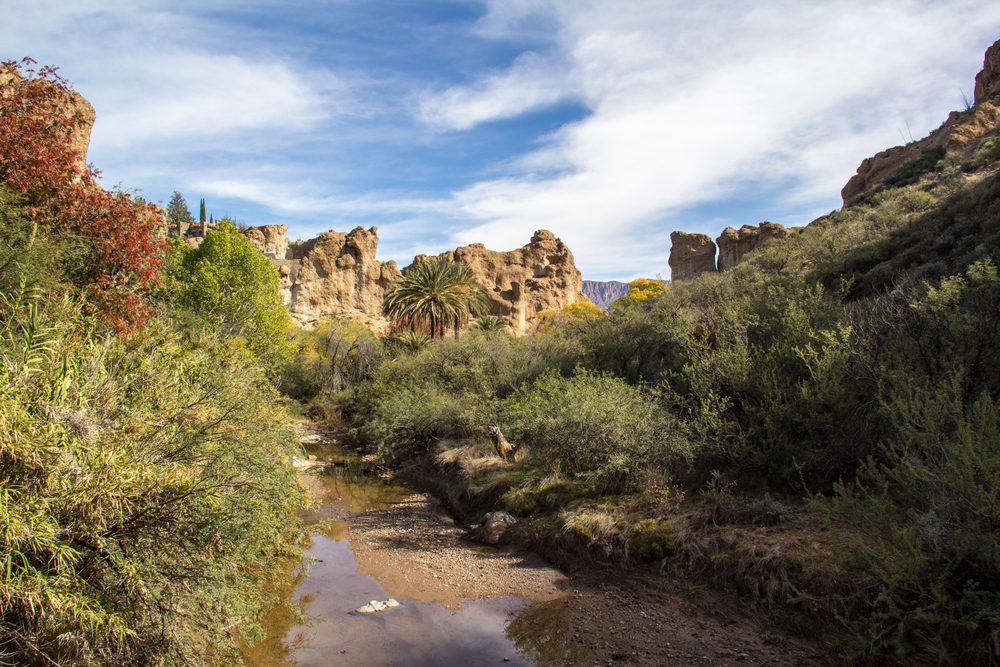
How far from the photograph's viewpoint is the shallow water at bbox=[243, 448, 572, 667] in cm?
719

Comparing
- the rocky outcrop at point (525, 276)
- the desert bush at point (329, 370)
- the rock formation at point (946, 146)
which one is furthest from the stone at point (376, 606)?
the rocky outcrop at point (525, 276)

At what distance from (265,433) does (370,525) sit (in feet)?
20.5

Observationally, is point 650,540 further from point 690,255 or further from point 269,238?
point 269,238

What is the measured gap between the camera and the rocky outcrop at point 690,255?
54.8m

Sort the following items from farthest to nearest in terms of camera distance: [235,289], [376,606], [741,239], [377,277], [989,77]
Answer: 1. [377,277]
2. [741,239]
3. [989,77]
4. [235,289]
5. [376,606]

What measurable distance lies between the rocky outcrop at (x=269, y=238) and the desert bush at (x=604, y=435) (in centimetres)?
6424

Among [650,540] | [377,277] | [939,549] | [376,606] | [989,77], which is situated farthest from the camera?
[377,277]

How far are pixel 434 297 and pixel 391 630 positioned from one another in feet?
81.7

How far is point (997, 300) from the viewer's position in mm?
8648

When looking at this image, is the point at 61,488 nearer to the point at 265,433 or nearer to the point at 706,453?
the point at 265,433

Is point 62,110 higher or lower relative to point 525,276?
lower

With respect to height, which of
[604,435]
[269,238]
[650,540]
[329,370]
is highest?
[269,238]

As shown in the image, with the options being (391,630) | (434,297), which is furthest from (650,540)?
(434,297)

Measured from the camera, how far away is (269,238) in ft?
238
